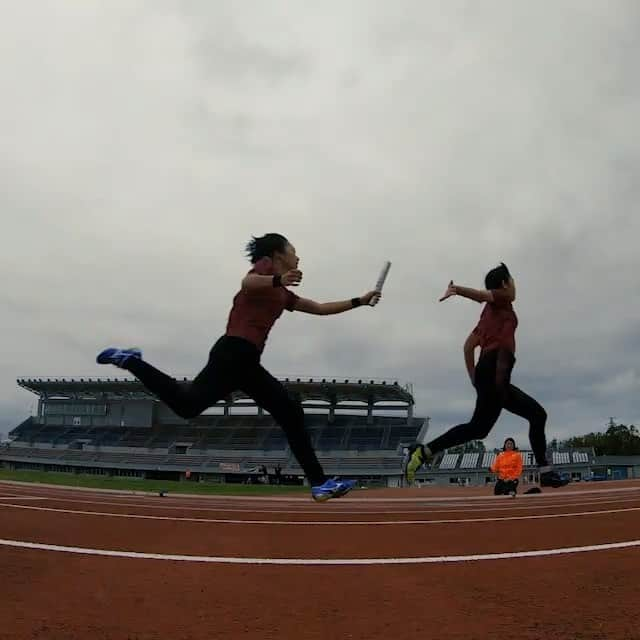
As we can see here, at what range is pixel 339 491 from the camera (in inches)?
150

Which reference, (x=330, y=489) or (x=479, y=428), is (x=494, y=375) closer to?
(x=479, y=428)

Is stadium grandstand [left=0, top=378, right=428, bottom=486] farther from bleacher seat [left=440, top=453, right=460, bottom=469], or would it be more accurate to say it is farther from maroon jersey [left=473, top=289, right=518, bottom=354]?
maroon jersey [left=473, top=289, right=518, bottom=354]

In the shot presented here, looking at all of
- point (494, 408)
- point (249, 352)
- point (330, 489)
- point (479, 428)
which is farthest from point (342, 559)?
point (249, 352)

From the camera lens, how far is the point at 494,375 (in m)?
3.76

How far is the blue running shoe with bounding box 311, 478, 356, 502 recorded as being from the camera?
3.77 m

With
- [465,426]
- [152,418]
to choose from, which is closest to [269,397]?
[465,426]

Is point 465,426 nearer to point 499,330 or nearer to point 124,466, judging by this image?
point 499,330

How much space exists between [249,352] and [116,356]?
821 mm

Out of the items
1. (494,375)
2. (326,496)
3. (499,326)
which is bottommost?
(326,496)

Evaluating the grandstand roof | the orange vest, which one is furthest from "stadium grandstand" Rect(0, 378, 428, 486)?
the orange vest

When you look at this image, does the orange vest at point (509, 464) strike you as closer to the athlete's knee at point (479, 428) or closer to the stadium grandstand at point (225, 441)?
the athlete's knee at point (479, 428)

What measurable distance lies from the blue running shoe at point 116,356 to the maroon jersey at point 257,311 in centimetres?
61

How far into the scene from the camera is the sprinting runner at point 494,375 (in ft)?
12.1

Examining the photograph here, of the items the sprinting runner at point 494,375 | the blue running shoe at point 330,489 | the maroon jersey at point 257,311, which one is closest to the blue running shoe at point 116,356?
the maroon jersey at point 257,311
